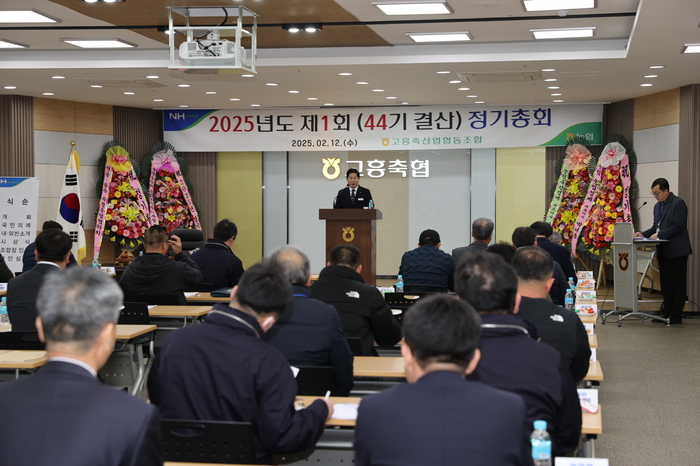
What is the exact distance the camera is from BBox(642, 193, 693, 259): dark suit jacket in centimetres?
920

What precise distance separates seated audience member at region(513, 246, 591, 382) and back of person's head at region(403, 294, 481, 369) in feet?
5.19

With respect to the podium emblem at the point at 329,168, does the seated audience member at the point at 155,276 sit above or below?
below

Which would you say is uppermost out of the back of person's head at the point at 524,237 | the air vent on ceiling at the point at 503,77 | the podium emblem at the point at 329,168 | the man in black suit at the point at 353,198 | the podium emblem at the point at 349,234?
the air vent on ceiling at the point at 503,77

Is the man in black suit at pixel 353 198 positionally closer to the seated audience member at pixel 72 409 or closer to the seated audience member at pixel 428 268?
the seated audience member at pixel 428 268

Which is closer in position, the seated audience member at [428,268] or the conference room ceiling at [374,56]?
the seated audience member at [428,268]

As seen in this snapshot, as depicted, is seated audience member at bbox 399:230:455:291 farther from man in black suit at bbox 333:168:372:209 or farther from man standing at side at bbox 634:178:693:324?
man standing at side at bbox 634:178:693:324

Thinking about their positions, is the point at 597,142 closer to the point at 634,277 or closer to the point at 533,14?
the point at 634,277

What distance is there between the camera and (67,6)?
703 cm

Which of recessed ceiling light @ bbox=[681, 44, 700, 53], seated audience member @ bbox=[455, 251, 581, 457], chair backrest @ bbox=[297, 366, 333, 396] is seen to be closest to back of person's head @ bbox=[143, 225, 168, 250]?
chair backrest @ bbox=[297, 366, 333, 396]

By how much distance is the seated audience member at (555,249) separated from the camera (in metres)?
7.14

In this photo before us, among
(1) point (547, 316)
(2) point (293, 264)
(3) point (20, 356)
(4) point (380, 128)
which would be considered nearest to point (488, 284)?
(1) point (547, 316)

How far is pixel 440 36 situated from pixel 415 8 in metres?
1.25

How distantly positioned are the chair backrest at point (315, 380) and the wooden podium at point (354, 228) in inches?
224

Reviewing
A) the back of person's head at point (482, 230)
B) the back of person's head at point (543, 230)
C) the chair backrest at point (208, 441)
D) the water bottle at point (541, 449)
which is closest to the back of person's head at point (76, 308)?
the chair backrest at point (208, 441)
